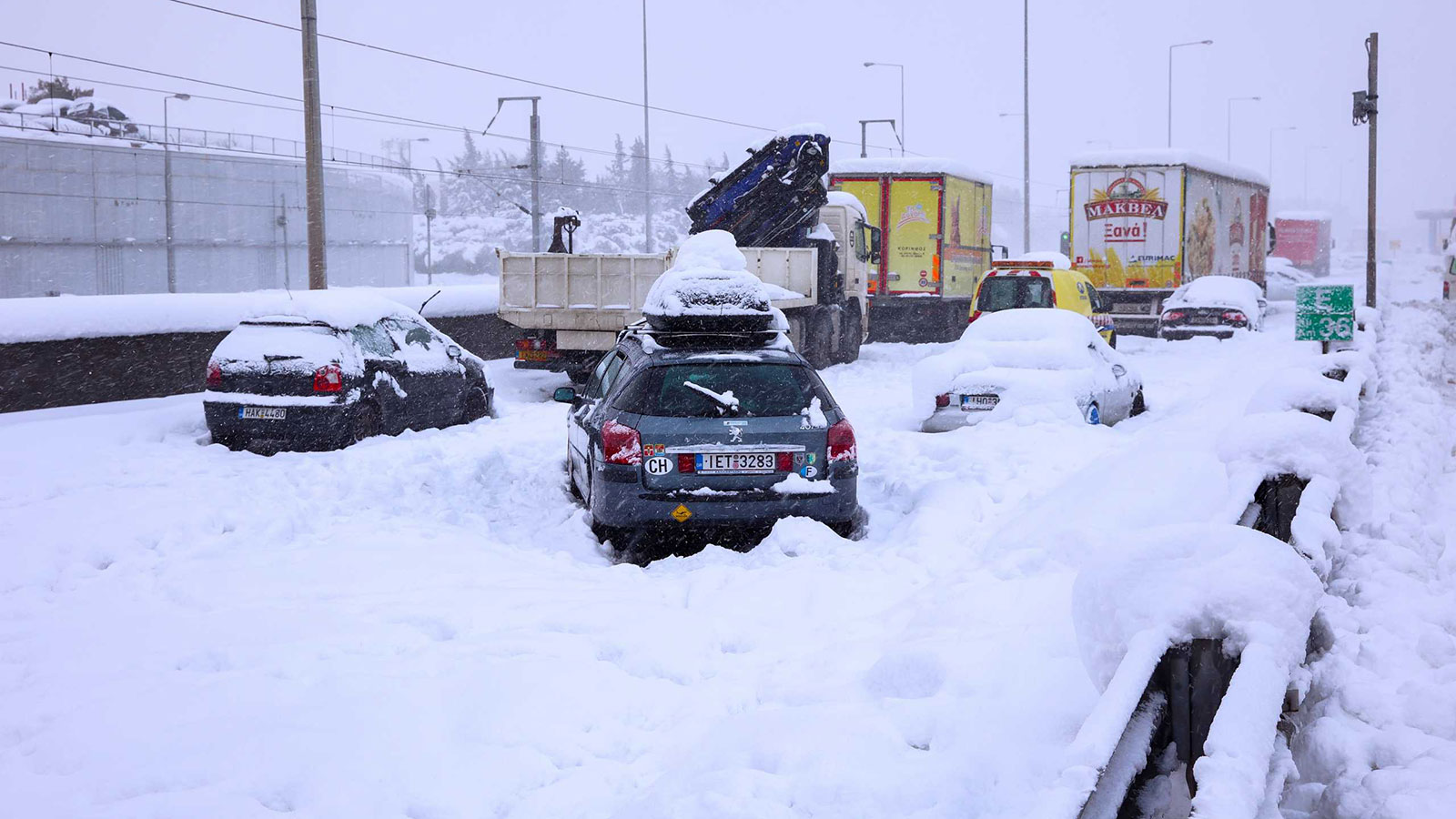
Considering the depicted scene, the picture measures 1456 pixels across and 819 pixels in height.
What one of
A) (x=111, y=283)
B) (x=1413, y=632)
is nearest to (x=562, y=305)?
(x=1413, y=632)

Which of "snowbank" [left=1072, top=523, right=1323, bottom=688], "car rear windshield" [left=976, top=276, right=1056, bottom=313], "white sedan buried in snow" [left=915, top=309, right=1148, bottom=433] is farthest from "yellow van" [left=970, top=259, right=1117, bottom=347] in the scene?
"snowbank" [left=1072, top=523, right=1323, bottom=688]

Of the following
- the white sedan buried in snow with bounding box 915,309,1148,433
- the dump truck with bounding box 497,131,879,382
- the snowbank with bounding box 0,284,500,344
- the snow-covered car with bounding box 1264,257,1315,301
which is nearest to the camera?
the white sedan buried in snow with bounding box 915,309,1148,433

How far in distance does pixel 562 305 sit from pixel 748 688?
12401mm

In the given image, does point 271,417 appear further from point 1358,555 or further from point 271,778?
point 1358,555

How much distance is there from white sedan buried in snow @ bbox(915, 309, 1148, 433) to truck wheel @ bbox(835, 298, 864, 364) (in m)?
8.81

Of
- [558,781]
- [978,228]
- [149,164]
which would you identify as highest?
[149,164]

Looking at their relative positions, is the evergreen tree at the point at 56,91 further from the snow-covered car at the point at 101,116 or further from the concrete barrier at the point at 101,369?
the concrete barrier at the point at 101,369

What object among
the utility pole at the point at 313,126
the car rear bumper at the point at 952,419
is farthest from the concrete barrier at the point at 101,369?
the car rear bumper at the point at 952,419

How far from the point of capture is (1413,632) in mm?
4891

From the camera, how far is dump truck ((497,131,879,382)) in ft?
56.5

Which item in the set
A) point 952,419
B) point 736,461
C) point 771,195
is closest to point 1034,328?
point 952,419

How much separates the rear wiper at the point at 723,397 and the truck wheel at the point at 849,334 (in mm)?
A: 14877

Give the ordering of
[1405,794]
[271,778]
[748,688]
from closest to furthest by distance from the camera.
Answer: [1405,794]
[271,778]
[748,688]

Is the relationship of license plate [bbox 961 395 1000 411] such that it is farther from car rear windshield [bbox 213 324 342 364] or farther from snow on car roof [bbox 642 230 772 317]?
car rear windshield [bbox 213 324 342 364]
